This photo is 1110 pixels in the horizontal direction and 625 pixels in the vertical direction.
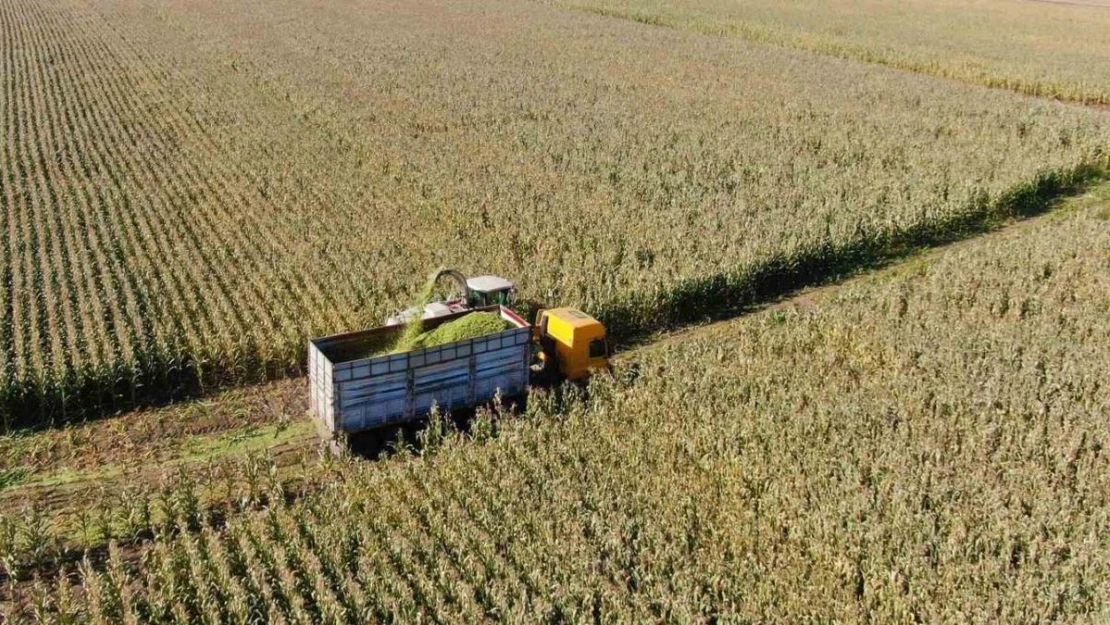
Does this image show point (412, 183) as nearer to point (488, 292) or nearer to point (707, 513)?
point (488, 292)

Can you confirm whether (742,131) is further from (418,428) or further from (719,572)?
(719,572)

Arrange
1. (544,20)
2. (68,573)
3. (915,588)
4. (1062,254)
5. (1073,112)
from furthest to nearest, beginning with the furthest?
(544,20)
(1073,112)
(1062,254)
(68,573)
(915,588)

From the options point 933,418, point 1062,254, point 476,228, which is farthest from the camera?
point 476,228

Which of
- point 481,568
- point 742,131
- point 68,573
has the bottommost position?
point 68,573

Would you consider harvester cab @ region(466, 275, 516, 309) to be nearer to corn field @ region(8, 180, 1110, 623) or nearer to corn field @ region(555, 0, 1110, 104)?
corn field @ region(8, 180, 1110, 623)

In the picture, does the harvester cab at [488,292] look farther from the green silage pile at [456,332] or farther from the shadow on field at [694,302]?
the shadow on field at [694,302]

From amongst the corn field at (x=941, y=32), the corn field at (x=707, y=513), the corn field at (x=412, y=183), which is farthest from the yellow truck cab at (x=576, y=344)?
the corn field at (x=941, y=32)

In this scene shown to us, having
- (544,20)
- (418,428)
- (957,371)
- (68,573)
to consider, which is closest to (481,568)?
(418,428)
